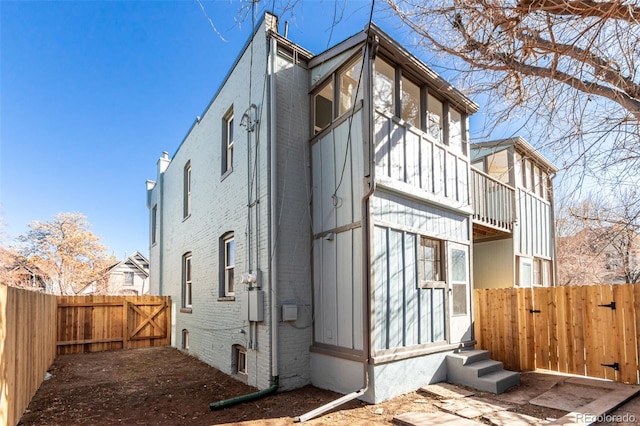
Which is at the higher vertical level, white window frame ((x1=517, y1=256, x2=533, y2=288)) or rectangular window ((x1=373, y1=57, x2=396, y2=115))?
rectangular window ((x1=373, y1=57, x2=396, y2=115))

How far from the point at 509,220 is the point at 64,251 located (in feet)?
99.3

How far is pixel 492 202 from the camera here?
1006cm

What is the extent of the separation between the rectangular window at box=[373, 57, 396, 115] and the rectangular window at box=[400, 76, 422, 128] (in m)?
0.44

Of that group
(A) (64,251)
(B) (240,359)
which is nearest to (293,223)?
(B) (240,359)

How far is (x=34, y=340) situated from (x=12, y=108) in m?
9.55

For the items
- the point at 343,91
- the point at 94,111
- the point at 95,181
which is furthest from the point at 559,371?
the point at 95,181

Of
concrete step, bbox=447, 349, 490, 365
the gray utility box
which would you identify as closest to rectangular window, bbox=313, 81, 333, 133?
the gray utility box

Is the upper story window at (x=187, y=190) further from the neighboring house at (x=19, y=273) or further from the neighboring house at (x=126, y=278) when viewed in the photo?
the neighboring house at (x=126, y=278)

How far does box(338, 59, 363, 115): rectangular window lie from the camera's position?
6930mm

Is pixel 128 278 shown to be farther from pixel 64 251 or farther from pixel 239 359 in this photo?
pixel 239 359

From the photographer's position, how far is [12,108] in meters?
12.2

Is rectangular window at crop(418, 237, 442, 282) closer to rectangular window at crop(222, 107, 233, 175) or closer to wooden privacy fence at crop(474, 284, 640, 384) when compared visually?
wooden privacy fence at crop(474, 284, 640, 384)

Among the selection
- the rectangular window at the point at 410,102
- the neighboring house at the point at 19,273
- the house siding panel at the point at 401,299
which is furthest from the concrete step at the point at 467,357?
the neighboring house at the point at 19,273

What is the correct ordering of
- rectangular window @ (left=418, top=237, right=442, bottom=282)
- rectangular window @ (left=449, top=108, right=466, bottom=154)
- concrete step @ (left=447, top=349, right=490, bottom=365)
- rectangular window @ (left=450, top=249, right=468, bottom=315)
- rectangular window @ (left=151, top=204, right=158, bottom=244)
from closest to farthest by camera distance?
1. concrete step @ (left=447, top=349, right=490, bottom=365)
2. rectangular window @ (left=418, top=237, right=442, bottom=282)
3. rectangular window @ (left=450, top=249, right=468, bottom=315)
4. rectangular window @ (left=449, top=108, right=466, bottom=154)
5. rectangular window @ (left=151, top=204, right=158, bottom=244)
